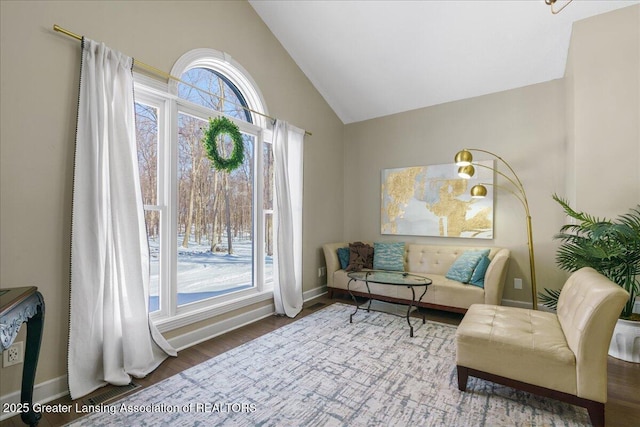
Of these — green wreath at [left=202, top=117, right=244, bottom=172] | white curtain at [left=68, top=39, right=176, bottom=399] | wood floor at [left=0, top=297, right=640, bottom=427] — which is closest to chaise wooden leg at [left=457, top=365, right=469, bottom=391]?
wood floor at [left=0, top=297, right=640, bottom=427]

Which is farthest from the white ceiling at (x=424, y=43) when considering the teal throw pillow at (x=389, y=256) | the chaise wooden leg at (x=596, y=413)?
the chaise wooden leg at (x=596, y=413)

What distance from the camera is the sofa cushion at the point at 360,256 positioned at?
14.2ft

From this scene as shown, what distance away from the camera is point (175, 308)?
2.74 m

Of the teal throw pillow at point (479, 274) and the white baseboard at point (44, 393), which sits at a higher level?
the teal throw pillow at point (479, 274)

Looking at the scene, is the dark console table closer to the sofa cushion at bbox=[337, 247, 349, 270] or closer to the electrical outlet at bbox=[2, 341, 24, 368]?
the electrical outlet at bbox=[2, 341, 24, 368]

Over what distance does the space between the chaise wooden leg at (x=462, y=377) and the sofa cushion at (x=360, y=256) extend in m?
2.30

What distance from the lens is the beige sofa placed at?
10.8ft

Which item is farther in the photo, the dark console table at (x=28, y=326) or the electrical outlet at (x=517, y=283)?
the electrical outlet at (x=517, y=283)

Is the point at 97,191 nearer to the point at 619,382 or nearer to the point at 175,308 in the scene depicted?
the point at 175,308

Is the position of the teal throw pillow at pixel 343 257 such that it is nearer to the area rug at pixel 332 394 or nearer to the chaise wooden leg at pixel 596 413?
the area rug at pixel 332 394

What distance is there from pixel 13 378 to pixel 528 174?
16.6 ft

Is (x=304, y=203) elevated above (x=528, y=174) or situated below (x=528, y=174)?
below

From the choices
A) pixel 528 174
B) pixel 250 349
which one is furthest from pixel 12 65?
pixel 528 174

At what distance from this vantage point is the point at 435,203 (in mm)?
4262
